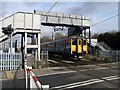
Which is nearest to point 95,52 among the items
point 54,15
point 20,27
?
point 54,15

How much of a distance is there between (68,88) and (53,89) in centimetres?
68

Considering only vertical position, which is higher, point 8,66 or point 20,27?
point 20,27

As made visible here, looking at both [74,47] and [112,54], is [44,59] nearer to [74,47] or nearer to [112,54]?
[74,47]

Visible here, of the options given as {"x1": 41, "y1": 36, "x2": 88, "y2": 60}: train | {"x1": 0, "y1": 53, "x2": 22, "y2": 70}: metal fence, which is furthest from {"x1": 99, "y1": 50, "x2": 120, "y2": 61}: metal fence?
{"x1": 0, "y1": 53, "x2": 22, "y2": 70}: metal fence

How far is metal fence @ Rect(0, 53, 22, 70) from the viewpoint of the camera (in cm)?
2122

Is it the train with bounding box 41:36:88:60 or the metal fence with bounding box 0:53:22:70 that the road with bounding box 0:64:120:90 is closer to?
the metal fence with bounding box 0:53:22:70

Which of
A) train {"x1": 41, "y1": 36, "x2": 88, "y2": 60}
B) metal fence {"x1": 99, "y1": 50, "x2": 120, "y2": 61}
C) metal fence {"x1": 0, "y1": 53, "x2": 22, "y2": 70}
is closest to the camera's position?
metal fence {"x1": 0, "y1": 53, "x2": 22, "y2": 70}

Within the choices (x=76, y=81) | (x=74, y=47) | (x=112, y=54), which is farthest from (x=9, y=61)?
(x=112, y=54)

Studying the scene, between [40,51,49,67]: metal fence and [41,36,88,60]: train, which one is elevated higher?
[41,36,88,60]: train

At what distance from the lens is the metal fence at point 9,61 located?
21219 mm

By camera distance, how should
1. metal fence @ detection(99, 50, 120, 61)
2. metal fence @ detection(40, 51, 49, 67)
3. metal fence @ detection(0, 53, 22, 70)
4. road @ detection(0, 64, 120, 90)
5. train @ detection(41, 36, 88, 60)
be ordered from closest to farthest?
road @ detection(0, 64, 120, 90)
metal fence @ detection(0, 53, 22, 70)
metal fence @ detection(40, 51, 49, 67)
train @ detection(41, 36, 88, 60)
metal fence @ detection(99, 50, 120, 61)

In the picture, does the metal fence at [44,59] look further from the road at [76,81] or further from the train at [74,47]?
the train at [74,47]

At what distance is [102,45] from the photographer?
4462 cm

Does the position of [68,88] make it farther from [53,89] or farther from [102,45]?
[102,45]
